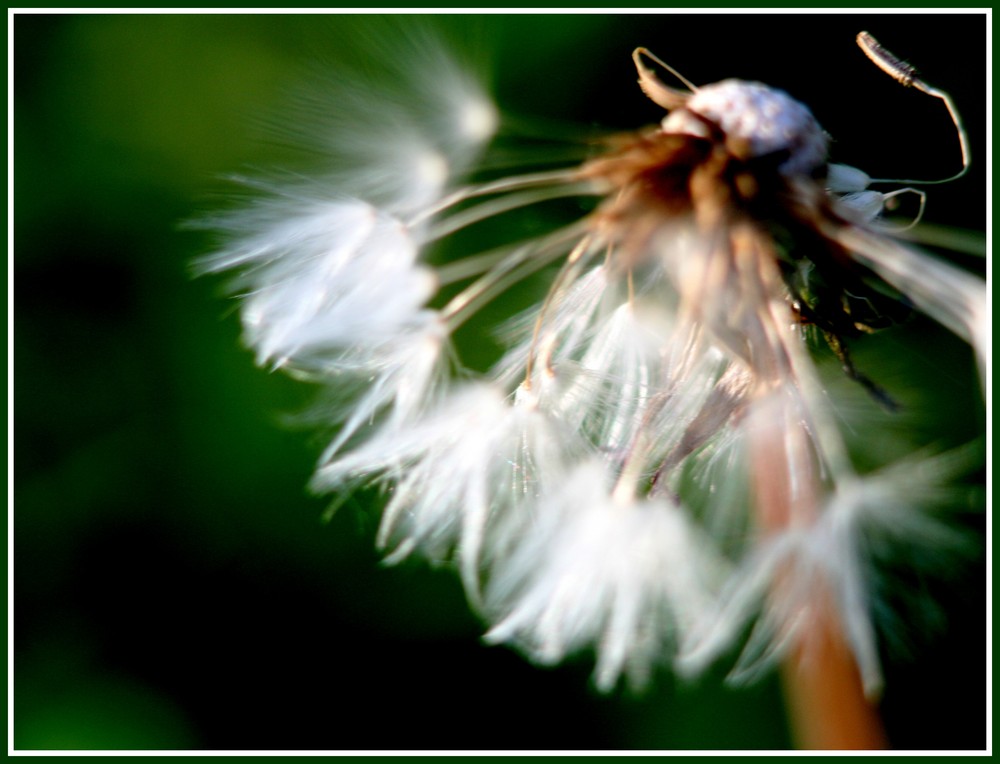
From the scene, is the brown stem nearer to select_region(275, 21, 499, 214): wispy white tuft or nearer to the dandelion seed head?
the dandelion seed head

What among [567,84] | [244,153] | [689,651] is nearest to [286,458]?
[244,153]

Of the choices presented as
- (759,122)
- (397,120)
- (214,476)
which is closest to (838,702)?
(759,122)

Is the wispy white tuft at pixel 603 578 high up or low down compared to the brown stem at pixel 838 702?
up

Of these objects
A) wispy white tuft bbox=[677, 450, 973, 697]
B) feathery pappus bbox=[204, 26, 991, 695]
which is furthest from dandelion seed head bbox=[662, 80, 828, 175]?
wispy white tuft bbox=[677, 450, 973, 697]

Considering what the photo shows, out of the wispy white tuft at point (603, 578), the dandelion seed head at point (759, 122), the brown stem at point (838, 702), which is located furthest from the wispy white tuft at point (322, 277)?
the brown stem at point (838, 702)

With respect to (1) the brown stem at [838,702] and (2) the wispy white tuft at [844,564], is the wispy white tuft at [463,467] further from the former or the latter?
(1) the brown stem at [838,702]

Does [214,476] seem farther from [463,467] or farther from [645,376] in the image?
[645,376]
